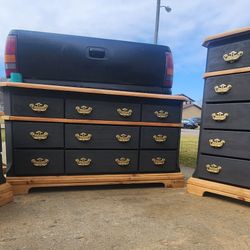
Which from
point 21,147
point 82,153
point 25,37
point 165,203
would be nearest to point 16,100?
point 21,147

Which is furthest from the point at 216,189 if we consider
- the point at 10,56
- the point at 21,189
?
the point at 10,56

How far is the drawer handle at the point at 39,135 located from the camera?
79.2 inches

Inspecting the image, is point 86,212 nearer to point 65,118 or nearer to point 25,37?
point 65,118

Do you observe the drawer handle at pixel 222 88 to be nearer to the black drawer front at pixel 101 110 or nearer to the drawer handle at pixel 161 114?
the drawer handle at pixel 161 114

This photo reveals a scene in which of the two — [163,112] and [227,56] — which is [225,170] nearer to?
[163,112]

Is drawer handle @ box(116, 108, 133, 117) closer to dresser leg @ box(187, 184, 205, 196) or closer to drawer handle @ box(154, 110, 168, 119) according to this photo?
drawer handle @ box(154, 110, 168, 119)

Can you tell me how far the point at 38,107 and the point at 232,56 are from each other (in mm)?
1553

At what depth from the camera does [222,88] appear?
1.96 metres

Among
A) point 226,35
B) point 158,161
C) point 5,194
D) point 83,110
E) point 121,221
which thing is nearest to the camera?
point 121,221

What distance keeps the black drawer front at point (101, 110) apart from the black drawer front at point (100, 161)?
11.8 inches

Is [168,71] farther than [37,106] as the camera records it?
Yes

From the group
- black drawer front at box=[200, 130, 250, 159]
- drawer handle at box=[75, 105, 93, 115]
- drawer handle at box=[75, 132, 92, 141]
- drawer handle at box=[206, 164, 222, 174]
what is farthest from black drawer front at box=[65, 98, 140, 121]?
drawer handle at box=[206, 164, 222, 174]

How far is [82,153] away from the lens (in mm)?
2143

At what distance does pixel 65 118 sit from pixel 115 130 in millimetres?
442
